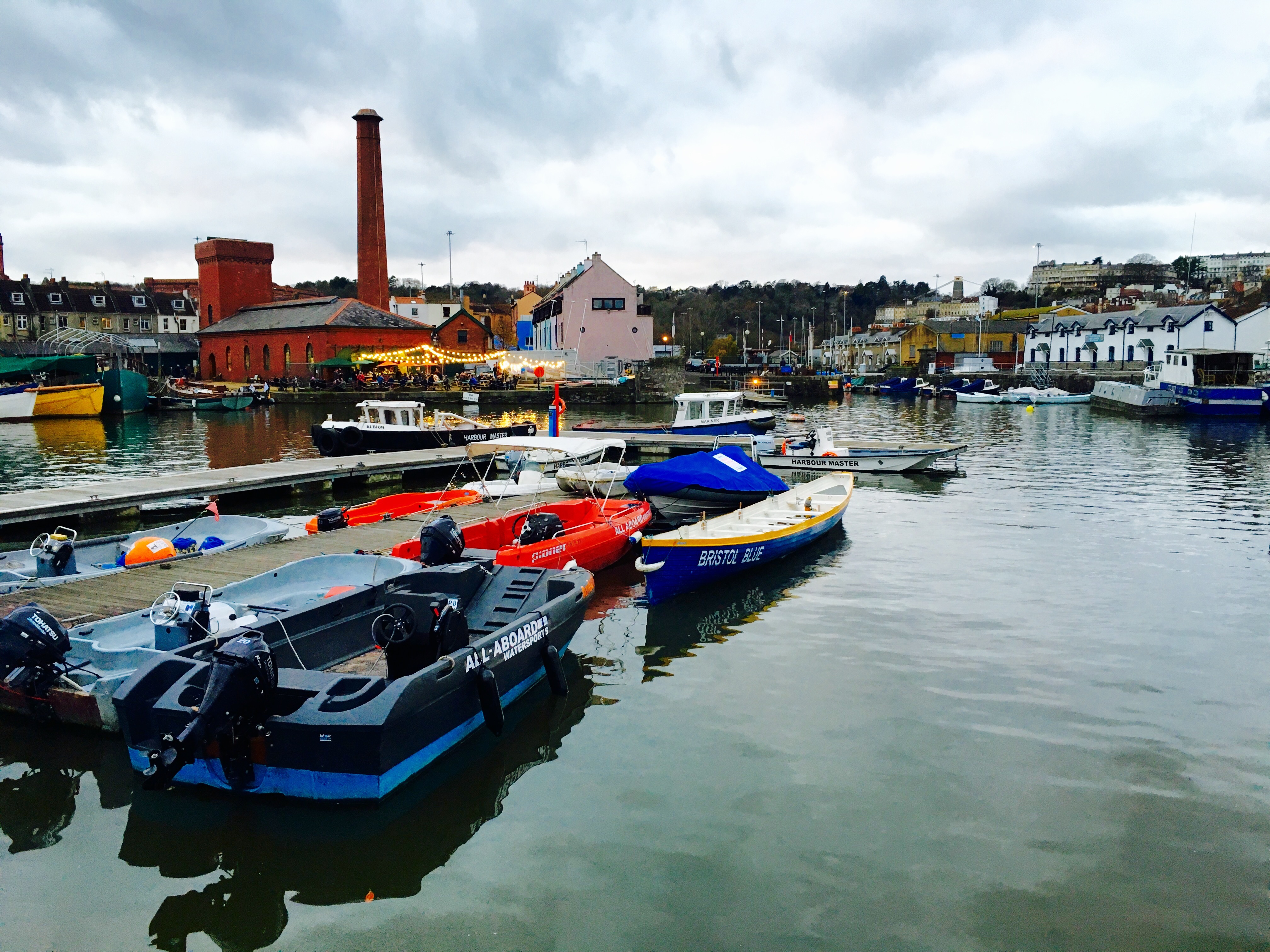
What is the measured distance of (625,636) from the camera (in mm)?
13109

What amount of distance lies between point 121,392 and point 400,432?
33812 millimetres

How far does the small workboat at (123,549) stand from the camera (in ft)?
40.9

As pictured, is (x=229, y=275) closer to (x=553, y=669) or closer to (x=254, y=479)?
(x=254, y=479)

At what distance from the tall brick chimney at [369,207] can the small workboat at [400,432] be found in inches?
1778

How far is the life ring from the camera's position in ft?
105

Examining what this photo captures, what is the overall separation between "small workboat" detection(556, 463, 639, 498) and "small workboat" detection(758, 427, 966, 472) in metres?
9.71

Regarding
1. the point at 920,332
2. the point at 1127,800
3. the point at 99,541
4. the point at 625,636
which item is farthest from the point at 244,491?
the point at 920,332

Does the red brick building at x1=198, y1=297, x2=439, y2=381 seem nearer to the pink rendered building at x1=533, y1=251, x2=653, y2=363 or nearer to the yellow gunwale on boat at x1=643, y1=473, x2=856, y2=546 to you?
the pink rendered building at x1=533, y1=251, x2=653, y2=363

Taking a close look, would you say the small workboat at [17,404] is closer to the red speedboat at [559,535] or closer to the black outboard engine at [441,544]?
the red speedboat at [559,535]

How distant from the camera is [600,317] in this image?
246 ft

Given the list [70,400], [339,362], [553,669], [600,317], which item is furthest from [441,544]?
[600,317]

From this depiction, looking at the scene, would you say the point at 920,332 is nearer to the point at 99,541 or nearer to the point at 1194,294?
the point at 1194,294

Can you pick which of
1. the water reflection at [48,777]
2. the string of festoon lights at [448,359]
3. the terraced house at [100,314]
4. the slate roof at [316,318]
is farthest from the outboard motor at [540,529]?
the terraced house at [100,314]

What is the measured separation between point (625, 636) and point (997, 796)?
20.5 feet
